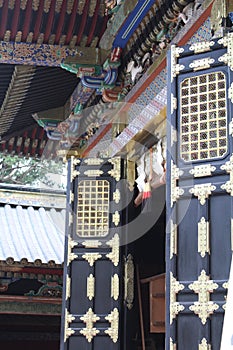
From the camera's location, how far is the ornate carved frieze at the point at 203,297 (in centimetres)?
456

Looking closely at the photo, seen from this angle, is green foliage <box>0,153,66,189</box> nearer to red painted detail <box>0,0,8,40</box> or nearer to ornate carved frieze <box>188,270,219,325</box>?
red painted detail <box>0,0,8,40</box>

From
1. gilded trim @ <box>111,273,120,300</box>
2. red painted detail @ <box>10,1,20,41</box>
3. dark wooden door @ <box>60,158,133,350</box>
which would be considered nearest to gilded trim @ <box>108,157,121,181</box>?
dark wooden door @ <box>60,158,133,350</box>

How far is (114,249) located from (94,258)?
0.22 metres

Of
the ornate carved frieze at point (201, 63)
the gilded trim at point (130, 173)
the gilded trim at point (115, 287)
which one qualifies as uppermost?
the ornate carved frieze at point (201, 63)

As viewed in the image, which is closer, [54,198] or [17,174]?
[54,198]

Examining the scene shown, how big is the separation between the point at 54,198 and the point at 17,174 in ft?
32.3

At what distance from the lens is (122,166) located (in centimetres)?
734

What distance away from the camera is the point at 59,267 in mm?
9219

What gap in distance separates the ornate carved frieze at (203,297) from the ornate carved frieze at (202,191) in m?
0.49

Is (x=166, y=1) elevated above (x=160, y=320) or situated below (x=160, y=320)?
above

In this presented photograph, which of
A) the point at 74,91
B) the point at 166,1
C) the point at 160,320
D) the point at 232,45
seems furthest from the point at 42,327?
the point at 232,45

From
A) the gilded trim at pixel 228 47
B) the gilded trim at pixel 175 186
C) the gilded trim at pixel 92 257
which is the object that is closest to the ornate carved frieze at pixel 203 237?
the gilded trim at pixel 175 186

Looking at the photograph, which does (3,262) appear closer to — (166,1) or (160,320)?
(160,320)

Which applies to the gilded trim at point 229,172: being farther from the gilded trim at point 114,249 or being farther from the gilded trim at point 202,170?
the gilded trim at point 114,249
